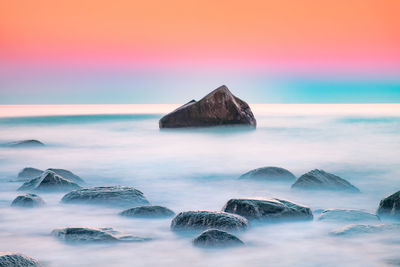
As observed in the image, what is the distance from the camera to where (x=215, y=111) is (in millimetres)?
22031

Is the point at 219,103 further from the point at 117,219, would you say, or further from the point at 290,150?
the point at 117,219

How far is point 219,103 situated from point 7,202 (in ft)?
48.1

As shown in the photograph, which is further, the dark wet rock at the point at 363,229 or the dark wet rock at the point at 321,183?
the dark wet rock at the point at 321,183

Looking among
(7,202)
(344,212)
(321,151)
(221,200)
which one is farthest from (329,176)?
(321,151)

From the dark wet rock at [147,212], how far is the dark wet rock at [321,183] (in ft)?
9.13

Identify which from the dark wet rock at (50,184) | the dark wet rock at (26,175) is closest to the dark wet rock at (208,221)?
the dark wet rock at (50,184)

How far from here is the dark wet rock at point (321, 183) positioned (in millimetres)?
8641

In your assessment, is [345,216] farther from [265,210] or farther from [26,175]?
[26,175]

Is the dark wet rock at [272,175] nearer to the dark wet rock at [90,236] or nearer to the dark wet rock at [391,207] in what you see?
the dark wet rock at [391,207]

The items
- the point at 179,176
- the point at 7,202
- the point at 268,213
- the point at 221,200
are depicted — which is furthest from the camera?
the point at 179,176

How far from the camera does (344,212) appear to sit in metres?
6.61

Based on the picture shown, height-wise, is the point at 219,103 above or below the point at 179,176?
above

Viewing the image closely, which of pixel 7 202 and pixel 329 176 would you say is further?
pixel 329 176

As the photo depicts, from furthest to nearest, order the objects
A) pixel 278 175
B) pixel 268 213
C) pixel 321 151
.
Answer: pixel 321 151, pixel 278 175, pixel 268 213
